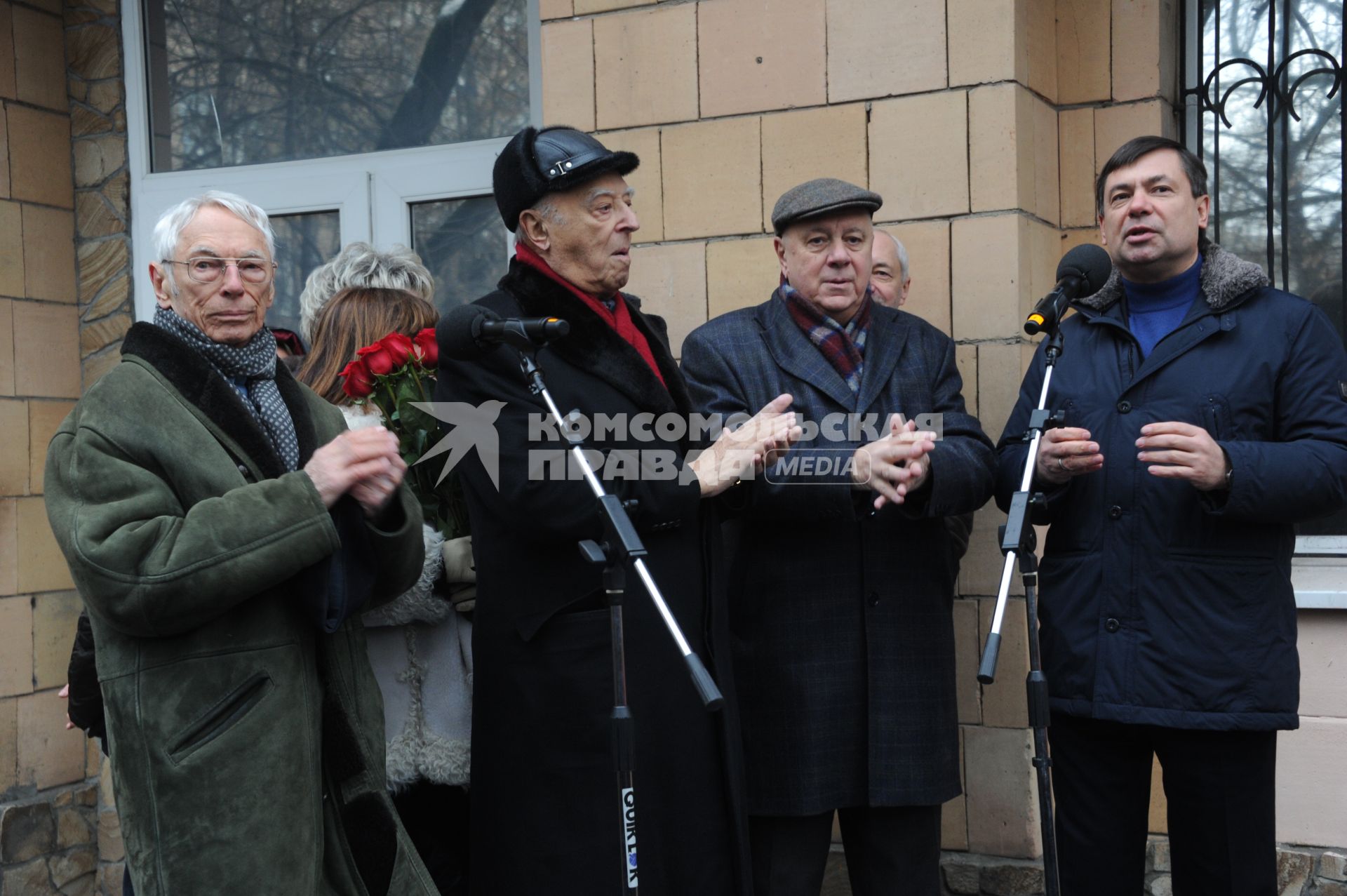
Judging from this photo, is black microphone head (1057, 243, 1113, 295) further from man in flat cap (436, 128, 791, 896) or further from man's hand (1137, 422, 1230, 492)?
man in flat cap (436, 128, 791, 896)

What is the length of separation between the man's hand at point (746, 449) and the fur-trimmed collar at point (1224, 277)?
753mm

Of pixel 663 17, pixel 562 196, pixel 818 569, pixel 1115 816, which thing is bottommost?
pixel 1115 816

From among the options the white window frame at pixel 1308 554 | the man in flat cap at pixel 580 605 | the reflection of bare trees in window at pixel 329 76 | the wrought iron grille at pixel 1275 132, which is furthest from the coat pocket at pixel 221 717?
the wrought iron grille at pixel 1275 132

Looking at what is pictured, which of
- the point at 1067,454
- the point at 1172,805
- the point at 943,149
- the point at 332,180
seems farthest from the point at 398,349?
the point at 332,180

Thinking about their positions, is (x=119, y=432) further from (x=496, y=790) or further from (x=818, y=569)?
(x=818, y=569)

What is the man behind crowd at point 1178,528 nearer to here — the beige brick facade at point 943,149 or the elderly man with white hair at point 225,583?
the beige brick facade at point 943,149

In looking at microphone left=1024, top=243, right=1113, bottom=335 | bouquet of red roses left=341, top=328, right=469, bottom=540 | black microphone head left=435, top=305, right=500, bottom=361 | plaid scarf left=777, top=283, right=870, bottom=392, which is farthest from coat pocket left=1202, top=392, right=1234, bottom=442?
bouquet of red roses left=341, top=328, right=469, bottom=540

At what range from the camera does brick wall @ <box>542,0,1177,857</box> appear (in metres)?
3.77

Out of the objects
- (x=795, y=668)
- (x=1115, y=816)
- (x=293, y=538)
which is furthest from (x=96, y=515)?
(x=1115, y=816)

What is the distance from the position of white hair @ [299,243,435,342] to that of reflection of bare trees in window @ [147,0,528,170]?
54.4 inches

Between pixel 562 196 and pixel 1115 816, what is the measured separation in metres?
1.87

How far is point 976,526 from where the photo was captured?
3.78m

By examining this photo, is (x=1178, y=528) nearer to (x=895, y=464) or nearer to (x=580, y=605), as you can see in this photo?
(x=895, y=464)

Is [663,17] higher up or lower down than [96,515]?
higher up
